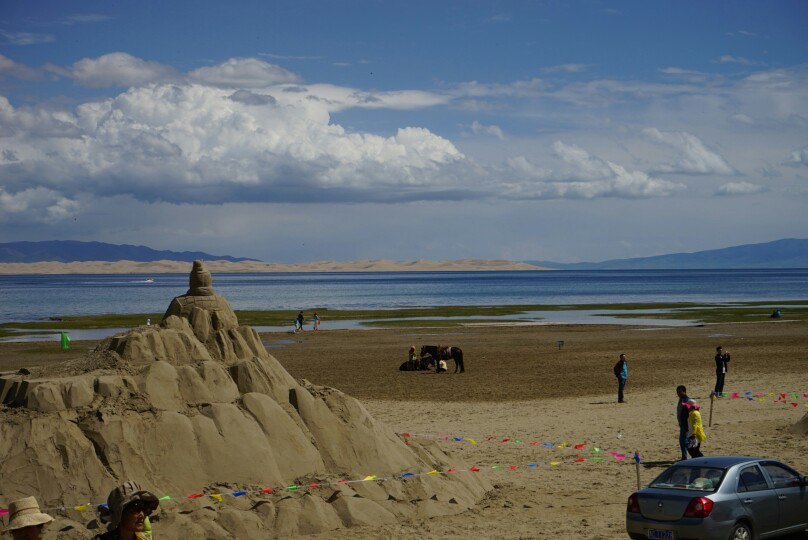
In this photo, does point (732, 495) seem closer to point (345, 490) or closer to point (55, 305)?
point (345, 490)

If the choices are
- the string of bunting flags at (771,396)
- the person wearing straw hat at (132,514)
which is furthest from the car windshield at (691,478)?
the string of bunting flags at (771,396)

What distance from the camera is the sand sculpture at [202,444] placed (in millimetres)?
13109

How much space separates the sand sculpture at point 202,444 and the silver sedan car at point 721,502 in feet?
12.9

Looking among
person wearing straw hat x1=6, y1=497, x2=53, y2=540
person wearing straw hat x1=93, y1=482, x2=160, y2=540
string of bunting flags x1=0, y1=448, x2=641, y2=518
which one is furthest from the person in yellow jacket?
person wearing straw hat x1=6, y1=497, x2=53, y2=540

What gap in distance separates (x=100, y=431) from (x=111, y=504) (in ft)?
19.6

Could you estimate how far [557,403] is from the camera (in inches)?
1136

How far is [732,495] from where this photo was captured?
1251 centimetres

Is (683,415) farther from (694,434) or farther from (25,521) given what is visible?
(25,521)

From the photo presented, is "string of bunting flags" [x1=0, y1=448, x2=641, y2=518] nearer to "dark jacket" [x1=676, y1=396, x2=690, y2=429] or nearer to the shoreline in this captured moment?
"dark jacket" [x1=676, y1=396, x2=690, y2=429]

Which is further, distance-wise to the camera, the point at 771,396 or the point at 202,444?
the point at 771,396

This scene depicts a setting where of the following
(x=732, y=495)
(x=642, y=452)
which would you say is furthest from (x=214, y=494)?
(x=642, y=452)

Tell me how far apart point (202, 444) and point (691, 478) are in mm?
7463

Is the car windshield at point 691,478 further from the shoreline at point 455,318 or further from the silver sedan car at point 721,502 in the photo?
the shoreline at point 455,318

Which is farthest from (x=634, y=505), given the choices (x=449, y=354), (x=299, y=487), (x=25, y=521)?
(x=449, y=354)
